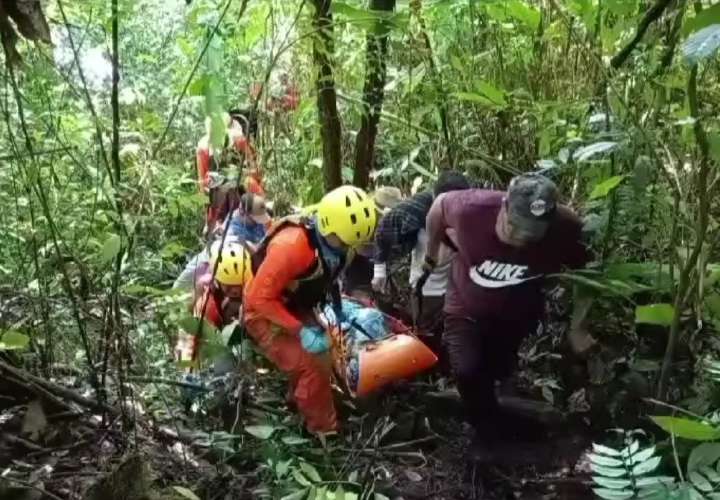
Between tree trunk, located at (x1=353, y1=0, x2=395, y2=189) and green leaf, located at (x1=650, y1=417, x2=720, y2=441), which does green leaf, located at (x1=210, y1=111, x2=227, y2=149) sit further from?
tree trunk, located at (x1=353, y1=0, x2=395, y2=189)

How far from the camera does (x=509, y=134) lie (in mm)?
6129

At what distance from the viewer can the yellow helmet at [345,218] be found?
5.07 meters

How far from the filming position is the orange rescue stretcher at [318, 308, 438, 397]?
5.37m

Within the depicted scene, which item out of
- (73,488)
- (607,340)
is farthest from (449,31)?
(73,488)

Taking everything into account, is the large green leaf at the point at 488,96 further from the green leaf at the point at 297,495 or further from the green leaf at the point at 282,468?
the green leaf at the point at 297,495

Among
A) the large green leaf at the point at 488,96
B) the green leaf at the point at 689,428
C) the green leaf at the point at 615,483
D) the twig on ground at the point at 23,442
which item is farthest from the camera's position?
the large green leaf at the point at 488,96

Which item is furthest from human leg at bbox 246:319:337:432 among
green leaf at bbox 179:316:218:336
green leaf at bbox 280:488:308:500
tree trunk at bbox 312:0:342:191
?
green leaf at bbox 280:488:308:500

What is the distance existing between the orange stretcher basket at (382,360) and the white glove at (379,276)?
0.52 meters

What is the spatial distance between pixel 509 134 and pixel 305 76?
1362 millimetres

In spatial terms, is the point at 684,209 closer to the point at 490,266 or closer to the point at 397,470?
the point at 490,266

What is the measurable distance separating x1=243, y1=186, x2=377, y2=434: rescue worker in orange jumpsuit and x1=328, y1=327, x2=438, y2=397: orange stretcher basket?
273mm

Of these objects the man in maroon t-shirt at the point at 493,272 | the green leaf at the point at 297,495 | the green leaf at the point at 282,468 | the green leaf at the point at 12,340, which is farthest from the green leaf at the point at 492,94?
the green leaf at the point at 12,340

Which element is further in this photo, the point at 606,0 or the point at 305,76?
the point at 305,76

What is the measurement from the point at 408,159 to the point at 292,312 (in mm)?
1797
